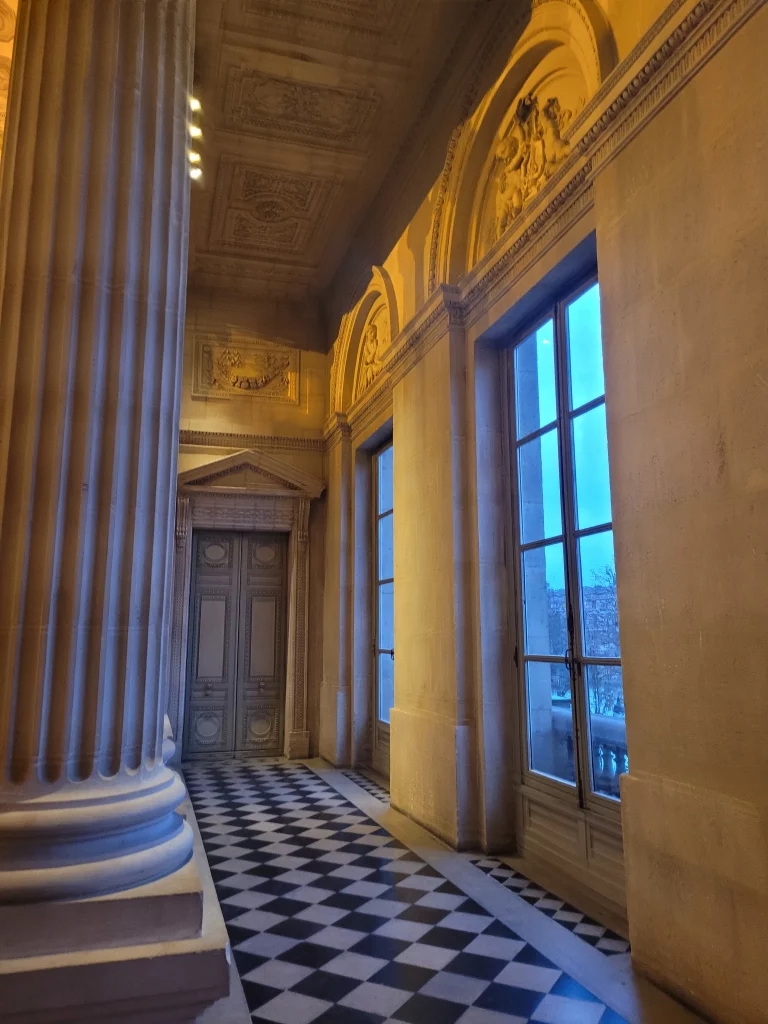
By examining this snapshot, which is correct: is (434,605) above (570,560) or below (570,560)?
below

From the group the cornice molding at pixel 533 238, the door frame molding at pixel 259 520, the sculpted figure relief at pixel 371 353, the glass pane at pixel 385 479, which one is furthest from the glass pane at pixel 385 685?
the cornice molding at pixel 533 238

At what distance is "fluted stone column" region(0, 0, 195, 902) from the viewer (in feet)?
6.88

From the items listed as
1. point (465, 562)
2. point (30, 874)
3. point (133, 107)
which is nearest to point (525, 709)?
point (465, 562)

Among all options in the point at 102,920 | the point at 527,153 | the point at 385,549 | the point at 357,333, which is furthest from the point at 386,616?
the point at 102,920

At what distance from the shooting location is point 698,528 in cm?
302

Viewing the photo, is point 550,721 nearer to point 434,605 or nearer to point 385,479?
point 434,605

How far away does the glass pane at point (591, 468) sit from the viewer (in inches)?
168

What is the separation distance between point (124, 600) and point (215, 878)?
3.00 m

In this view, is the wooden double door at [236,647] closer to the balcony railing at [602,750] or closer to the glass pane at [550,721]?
the glass pane at [550,721]

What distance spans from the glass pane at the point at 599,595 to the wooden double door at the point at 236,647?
5985 mm

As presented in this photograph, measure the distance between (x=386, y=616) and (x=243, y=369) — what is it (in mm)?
3969

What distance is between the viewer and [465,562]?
215 inches

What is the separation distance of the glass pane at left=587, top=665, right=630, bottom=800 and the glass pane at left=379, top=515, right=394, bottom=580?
4.13m

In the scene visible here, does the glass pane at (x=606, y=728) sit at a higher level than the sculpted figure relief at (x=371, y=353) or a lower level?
lower
